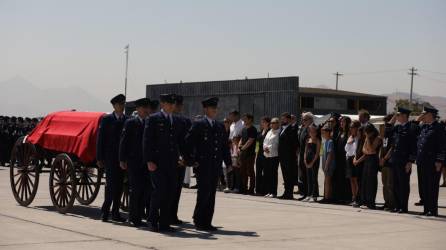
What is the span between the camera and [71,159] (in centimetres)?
1292

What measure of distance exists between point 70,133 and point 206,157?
9.78ft

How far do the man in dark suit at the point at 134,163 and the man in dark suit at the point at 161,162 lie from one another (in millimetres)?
607

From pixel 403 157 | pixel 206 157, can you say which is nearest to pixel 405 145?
pixel 403 157

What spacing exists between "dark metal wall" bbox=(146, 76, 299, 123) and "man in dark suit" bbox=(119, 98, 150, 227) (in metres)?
55.0

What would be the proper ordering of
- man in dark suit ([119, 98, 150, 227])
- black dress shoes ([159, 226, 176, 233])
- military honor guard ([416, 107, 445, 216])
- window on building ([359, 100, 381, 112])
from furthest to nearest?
window on building ([359, 100, 381, 112]) < military honor guard ([416, 107, 445, 216]) < man in dark suit ([119, 98, 150, 227]) < black dress shoes ([159, 226, 176, 233])

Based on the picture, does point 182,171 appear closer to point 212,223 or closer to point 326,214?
point 212,223

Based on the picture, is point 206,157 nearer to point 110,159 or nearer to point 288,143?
point 110,159

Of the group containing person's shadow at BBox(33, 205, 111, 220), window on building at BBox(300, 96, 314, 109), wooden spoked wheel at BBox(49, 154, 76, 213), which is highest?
window on building at BBox(300, 96, 314, 109)

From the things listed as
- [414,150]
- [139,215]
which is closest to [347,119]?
[414,150]

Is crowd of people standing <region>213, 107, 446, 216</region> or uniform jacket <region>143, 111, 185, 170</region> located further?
crowd of people standing <region>213, 107, 446, 216</region>

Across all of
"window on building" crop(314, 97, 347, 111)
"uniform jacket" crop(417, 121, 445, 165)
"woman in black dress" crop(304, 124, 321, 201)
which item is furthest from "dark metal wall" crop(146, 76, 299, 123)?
"uniform jacket" crop(417, 121, 445, 165)

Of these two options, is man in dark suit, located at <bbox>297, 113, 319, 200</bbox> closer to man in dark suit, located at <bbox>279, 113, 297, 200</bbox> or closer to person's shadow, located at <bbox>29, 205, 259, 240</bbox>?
man in dark suit, located at <bbox>279, 113, 297, 200</bbox>

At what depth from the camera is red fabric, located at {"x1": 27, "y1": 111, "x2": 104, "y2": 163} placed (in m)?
12.4

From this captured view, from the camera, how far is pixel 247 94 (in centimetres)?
7025
